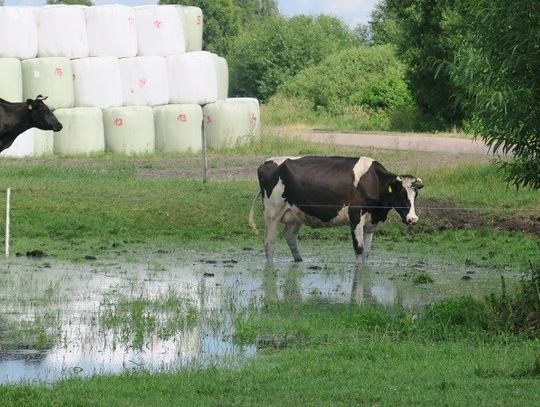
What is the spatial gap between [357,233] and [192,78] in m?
19.7

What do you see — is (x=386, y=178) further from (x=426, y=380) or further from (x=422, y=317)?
(x=426, y=380)

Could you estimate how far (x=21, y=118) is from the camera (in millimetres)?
27172

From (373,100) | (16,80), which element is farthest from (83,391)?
(373,100)

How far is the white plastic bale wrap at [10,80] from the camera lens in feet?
110

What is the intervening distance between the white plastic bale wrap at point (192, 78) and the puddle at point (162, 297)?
17.5 m

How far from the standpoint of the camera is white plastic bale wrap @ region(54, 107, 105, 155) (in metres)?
35.0

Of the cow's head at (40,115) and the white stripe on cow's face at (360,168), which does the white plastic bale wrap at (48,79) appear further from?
the white stripe on cow's face at (360,168)

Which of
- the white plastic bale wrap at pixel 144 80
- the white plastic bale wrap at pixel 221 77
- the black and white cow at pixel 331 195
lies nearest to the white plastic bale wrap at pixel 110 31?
the white plastic bale wrap at pixel 144 80

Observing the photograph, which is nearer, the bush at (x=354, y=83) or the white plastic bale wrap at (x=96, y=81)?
the white plastic bale wrap at (x=96, y=81)

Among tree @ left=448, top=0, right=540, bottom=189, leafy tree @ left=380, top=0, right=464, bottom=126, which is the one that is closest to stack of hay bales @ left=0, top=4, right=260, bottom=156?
leafy tree @ left=380, top=0, right=464, bottom=126

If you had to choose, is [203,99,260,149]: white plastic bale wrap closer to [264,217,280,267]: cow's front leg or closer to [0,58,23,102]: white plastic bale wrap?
[0,58,23,102]: white plastic bale wrap

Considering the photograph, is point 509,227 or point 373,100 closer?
point 509,227

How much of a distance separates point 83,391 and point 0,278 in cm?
700

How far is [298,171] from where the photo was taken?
61.5ft
